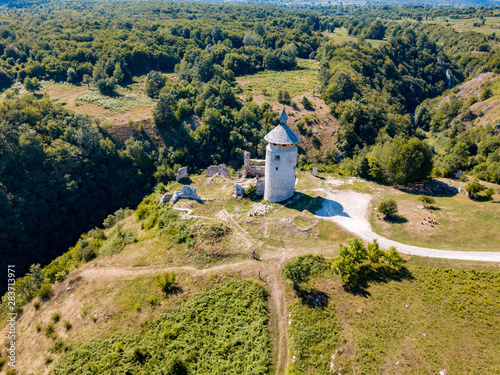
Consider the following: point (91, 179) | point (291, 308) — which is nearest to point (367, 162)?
point (291, 308)

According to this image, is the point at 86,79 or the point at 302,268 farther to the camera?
the point at 86,79

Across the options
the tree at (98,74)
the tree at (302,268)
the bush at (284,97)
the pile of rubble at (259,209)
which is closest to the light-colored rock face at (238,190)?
the pile of rubble at (259,209)

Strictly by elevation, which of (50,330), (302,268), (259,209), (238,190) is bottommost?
(50,330)

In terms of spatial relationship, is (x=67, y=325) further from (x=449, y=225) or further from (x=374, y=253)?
(x=449, y=225)

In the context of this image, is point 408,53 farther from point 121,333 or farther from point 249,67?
point 121,333

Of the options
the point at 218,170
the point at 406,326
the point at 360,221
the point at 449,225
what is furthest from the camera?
the point at 218,170

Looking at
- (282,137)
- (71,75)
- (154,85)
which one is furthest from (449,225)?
(71,75)

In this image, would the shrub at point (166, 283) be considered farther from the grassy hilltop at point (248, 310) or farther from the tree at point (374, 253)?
the tree at point (374, 253)
